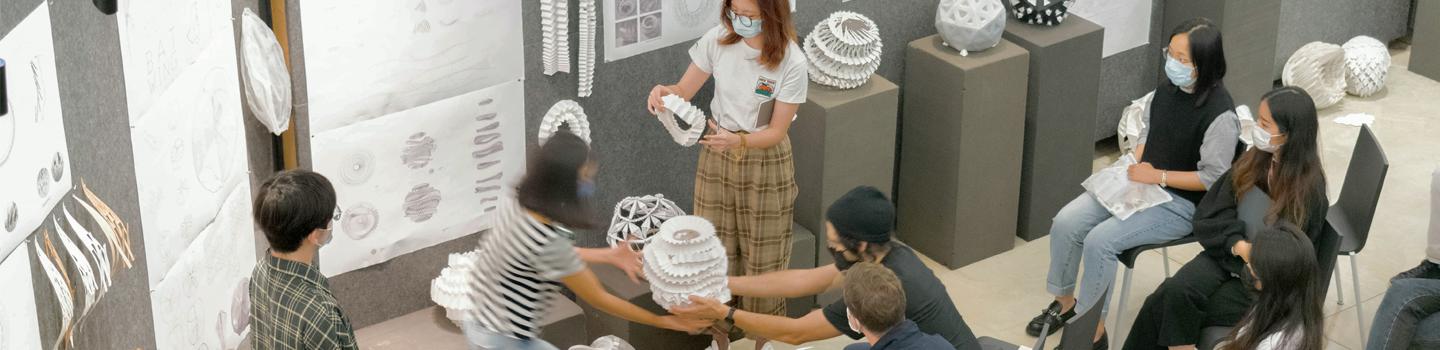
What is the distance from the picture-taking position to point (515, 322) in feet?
12.8

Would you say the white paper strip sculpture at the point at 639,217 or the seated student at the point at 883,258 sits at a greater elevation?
the seated student at the point at 883,258

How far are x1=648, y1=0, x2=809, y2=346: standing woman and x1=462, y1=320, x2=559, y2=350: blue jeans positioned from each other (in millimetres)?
1167

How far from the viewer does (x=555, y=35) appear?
4.97 meters

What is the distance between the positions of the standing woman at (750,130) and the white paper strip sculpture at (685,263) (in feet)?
0.88

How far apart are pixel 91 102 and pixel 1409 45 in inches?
253

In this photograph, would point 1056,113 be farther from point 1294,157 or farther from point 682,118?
point 682,118

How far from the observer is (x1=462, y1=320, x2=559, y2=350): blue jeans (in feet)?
12.8

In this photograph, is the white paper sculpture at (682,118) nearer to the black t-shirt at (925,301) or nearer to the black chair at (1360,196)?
the black t-shirt at (925,301)

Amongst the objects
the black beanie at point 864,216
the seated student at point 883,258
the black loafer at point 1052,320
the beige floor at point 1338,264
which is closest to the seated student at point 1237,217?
the beige floor at point 1338,264

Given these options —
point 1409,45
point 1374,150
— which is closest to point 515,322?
point 1374,150

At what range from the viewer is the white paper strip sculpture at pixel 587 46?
4.97 meters

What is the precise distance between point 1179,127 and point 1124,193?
0.94 ft

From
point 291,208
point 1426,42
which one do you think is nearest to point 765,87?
point 291,208

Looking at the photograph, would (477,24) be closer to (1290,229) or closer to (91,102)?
(91,102)
